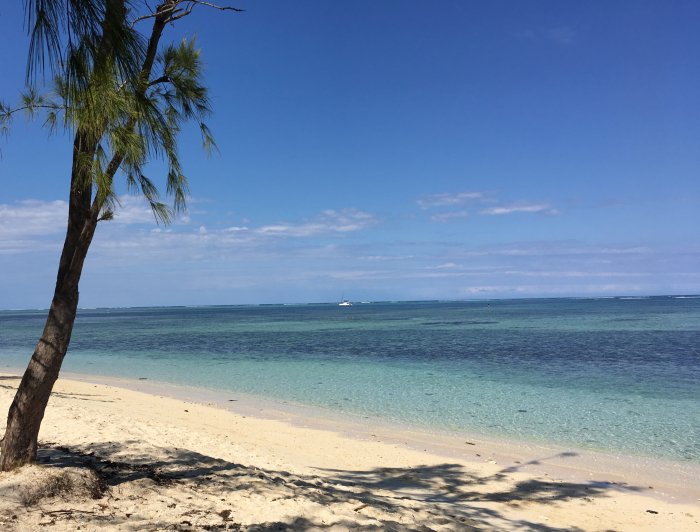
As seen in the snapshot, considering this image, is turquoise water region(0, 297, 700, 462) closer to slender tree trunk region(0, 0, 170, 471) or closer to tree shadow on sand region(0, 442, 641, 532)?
tree shadow on sand region(0, 442, 641, 532)

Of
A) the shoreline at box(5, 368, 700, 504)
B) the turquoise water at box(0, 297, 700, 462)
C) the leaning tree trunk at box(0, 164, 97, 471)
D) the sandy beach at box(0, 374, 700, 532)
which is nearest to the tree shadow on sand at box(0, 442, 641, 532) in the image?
the sandy beach at box(0, 374, 700, 532)

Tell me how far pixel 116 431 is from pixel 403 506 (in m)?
5.00

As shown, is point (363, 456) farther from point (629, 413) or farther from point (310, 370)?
point (310, 370)

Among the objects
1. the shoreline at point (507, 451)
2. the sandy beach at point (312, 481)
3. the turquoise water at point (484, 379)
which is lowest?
the turquoise water at point (484, 379)

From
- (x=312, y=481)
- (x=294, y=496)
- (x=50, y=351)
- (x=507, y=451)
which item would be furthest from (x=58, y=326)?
(x=507, y=451)

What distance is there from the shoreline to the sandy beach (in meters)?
0.04

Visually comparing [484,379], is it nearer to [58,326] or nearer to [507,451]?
[507,451]

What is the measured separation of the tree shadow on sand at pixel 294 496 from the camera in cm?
410

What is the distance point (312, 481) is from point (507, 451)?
4.82 m

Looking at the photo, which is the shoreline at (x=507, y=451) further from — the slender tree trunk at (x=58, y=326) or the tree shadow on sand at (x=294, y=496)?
the slender tree trunk at (x=58, y=326)

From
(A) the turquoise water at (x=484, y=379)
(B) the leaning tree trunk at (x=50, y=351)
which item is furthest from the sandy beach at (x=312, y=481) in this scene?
(A) the turquoise water at (x=484, y=379)

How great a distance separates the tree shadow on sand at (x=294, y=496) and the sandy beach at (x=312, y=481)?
0.07ft

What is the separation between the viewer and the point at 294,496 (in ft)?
16.3

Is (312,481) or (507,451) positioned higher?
(312,481)
